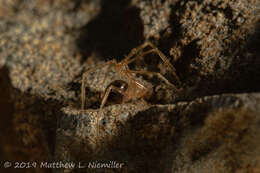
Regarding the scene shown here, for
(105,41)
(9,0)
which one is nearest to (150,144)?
(105,41)

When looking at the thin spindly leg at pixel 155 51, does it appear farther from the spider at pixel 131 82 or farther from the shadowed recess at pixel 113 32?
the shadowed recess at pixel 113 32

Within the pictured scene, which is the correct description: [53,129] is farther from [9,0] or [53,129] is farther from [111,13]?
[9,0]

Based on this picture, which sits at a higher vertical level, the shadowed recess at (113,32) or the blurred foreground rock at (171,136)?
the shadowed recess at (113,32)

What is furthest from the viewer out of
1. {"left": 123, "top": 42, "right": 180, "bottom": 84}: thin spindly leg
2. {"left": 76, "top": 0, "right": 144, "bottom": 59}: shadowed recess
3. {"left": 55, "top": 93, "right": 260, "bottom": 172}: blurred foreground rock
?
{"left": 76, "top": 0, "right": 144, "bottom": 59}: shadowed recess

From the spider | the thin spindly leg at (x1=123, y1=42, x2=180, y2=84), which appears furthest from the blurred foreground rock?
the thin spindly leg at (x1=123, y1=42, x2=180, y2=84)

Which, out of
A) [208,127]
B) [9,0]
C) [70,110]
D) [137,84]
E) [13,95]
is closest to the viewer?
[208,127]

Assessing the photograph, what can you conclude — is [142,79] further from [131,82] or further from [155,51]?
[155,51]

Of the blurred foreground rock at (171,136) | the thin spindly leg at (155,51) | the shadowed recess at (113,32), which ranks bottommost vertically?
the blurred foreground rock at (171,136)

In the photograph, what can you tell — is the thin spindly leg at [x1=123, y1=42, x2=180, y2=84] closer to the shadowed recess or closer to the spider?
the spider

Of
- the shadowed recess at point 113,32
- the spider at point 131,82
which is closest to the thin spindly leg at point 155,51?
the spider at point 131,82
